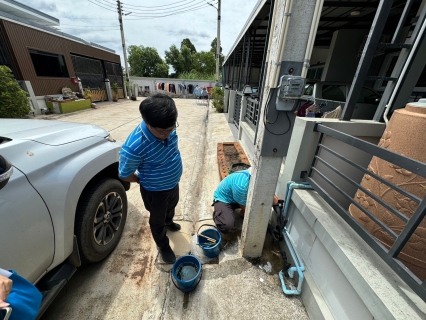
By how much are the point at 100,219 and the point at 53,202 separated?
2.01 feet

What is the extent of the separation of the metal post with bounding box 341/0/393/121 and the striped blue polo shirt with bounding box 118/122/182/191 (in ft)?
5.89

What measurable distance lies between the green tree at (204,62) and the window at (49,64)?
26459 mm

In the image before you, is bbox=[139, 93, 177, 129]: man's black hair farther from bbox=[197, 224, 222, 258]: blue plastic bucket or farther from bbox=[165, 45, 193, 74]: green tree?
bbox=[165, 45, 193, 74]: green tree

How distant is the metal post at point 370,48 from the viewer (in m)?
1.51

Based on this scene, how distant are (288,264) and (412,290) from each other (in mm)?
1054

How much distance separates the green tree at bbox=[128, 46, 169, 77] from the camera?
32003mm

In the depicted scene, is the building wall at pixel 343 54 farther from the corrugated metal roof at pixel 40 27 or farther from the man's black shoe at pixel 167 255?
the corrugated metal roof at pixel 40 27

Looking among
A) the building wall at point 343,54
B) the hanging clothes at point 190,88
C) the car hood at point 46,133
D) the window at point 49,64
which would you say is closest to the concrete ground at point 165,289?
the car hood at point 46,133

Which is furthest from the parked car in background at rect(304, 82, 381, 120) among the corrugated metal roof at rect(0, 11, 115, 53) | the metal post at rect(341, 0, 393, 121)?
the corrugated metal roof at rect(0, 11, 115, 53)

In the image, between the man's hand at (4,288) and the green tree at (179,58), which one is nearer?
the man's hand at (4,288)

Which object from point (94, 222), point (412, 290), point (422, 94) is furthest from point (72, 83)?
point (422, 94)

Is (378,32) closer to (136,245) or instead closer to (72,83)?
(136,245)

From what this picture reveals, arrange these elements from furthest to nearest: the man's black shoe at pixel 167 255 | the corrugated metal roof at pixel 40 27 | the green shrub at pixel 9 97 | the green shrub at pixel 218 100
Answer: the green shrub at pixel 218 100
the corrugated metal roof at pixel 40 27
the green shrub at pixel 9 97
the man's black shoe at pixel 167 255

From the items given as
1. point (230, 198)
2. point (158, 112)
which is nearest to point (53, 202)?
point (158, 112)
